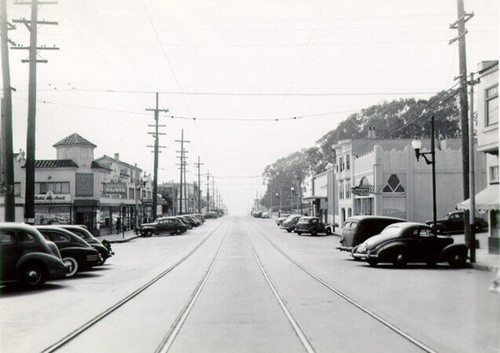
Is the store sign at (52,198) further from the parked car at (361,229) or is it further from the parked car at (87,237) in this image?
the parked car at (361,229)

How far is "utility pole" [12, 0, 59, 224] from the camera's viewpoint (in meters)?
21.5

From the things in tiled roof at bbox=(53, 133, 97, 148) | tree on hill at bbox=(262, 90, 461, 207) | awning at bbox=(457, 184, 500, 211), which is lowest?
awning at bbox=(457, 184, 500, 211)

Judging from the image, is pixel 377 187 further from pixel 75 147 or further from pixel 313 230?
pixel 75 147

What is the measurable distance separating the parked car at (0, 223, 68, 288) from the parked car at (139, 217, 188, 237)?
102ft

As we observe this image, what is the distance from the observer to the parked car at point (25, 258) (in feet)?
45.3

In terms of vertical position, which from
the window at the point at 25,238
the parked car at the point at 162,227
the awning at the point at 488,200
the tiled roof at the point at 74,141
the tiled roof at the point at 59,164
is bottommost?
the parked car at the point at 162,227

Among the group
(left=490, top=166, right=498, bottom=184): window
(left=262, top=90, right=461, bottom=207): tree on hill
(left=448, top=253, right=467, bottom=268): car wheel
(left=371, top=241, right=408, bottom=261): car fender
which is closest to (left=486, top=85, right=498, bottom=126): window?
(left=490, top=166, right=498, bottom=184): window

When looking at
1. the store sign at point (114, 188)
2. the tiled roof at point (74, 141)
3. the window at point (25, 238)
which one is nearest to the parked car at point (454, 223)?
the store sign at point (114, 188)

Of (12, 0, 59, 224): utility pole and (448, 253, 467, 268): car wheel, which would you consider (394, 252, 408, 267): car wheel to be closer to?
(448, 253, 467, 268): car wheel

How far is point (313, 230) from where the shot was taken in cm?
4500

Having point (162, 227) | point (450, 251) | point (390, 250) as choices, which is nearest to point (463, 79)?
point (450, 251)

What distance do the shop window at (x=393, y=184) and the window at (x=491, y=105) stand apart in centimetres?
2233

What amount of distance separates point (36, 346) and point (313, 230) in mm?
37799

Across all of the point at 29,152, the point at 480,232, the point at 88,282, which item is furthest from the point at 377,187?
the point at 88,282
